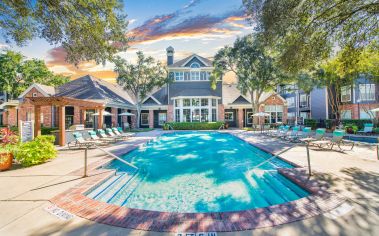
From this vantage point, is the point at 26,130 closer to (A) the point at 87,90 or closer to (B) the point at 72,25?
(B) the point at 72,25

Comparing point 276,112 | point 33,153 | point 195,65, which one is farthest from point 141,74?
point 276,112

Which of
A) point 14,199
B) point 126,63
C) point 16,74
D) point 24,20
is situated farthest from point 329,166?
point 16,74

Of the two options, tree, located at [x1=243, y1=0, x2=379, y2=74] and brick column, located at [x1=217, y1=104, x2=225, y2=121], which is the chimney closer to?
brick column, located at [x1=217, y1=104, x2=225, y2=121]

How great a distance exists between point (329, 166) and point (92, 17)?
10.5 metres

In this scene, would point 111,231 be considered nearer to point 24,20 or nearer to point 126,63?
point 24,20

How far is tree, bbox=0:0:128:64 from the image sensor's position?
7.08m

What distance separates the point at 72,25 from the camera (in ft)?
24.5

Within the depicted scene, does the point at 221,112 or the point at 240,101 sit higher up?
the point at 240,101

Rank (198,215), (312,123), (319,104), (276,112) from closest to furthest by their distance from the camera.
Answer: (198,215) < (312,123) < (276,112) < (319,104)

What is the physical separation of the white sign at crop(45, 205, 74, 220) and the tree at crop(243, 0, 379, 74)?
1002 centimetres

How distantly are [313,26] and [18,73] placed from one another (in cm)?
4658

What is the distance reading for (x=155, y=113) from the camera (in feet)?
107

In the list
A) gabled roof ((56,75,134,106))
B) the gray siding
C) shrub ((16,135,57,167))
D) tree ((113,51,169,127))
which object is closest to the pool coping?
shrub ((16,135,57,167))

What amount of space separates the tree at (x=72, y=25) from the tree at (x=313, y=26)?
21.8 feet
